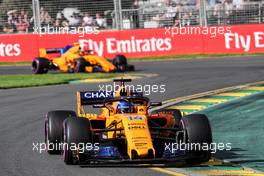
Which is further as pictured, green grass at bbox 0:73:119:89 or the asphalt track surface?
green grass at bbox 0:73:119:89

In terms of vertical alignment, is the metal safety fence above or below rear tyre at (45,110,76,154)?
above

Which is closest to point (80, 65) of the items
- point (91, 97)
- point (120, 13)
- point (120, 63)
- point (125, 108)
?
point (120, 63)

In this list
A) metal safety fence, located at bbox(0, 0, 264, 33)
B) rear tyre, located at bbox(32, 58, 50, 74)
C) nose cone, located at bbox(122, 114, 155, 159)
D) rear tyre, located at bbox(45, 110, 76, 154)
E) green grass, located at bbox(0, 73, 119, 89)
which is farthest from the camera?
metal safety fence, located at bbox(0, 0, 264, 33)

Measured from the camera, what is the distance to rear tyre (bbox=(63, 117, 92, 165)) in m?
9.46

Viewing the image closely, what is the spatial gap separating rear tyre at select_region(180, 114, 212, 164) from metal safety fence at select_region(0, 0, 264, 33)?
821 inches

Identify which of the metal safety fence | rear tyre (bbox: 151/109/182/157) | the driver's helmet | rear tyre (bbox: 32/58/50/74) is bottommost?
rear tyre (bbox: 32/58/50/74)

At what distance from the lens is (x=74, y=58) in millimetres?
25250

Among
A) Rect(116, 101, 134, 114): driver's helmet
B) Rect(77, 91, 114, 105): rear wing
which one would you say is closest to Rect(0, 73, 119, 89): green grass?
Rect(77, 91, 114, 105): rear wing

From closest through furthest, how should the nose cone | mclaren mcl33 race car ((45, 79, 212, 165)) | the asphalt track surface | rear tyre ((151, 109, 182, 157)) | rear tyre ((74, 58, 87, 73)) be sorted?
the nose cone < mclaren mcl33 race car ((45, 79, 212, 165)) < the asphalt track surface < rear tyre ((151, 109, 182, 157)) < rear tyre ((74, 58, 87, 73))

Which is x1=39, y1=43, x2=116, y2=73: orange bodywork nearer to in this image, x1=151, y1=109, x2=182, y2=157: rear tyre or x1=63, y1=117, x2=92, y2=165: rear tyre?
x1=151, y1=109, x2=182, y2=157: rear tyre

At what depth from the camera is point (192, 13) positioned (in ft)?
101

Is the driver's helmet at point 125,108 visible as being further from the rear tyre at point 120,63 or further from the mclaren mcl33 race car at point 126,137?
the rear tyre at point 120,63

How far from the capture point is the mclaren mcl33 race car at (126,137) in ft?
30.7

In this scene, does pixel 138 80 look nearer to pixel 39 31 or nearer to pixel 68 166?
pixel 39 31
